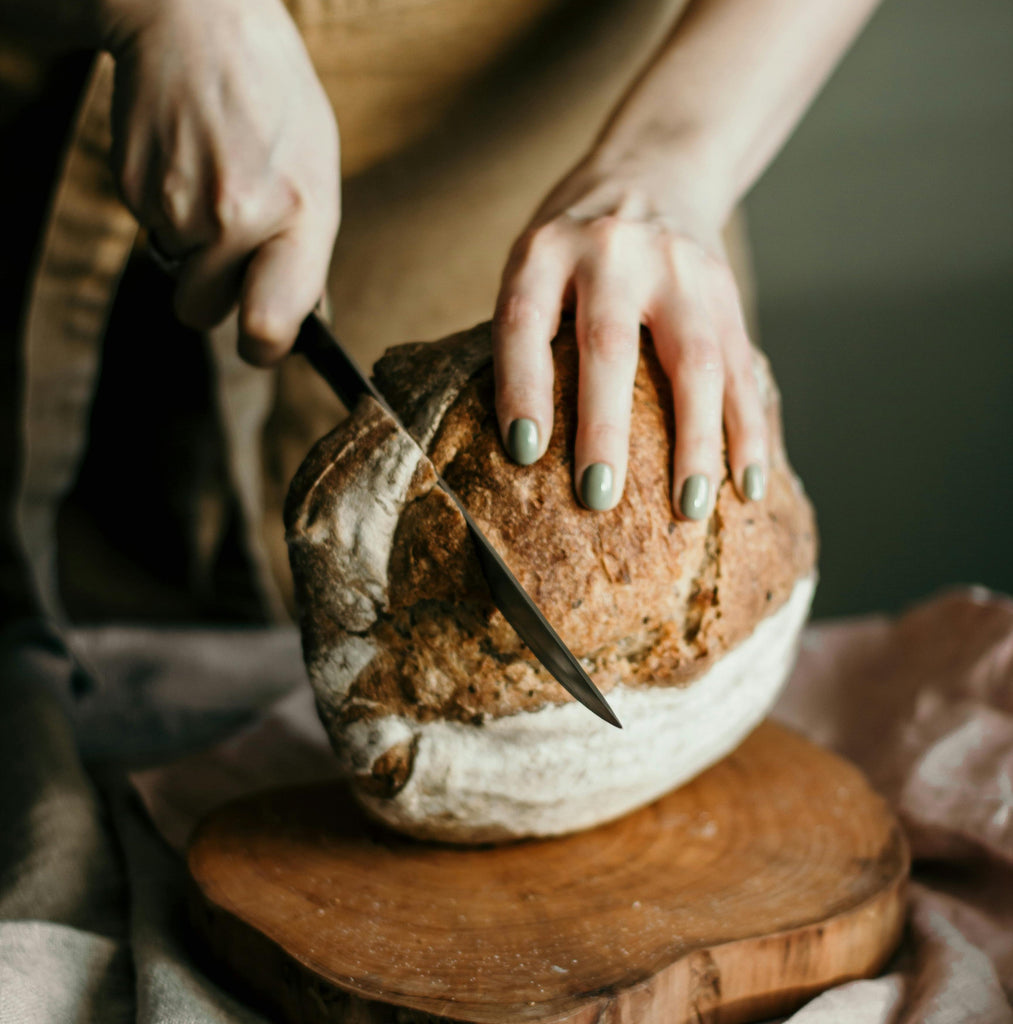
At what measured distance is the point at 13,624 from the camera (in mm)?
1549

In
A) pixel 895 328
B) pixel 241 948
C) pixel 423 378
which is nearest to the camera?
pixel 241 948

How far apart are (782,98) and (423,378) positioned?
1.88 ft

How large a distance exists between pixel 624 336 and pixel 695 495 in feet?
0.52

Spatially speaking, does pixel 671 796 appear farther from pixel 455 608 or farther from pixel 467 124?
pixel 467 124

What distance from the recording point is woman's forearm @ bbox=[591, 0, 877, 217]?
3.60ft

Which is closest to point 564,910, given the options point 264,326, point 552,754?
point 552,754

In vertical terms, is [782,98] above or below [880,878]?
above

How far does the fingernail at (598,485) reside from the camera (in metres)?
0.86

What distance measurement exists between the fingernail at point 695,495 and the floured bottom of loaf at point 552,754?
0.50 feet

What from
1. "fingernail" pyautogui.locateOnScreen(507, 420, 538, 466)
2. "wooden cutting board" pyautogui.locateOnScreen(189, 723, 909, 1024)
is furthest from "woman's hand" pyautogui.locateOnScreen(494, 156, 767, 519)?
"wooden cutting board" pyautogui.locateOnScreen(189, 723, 909, 1024)

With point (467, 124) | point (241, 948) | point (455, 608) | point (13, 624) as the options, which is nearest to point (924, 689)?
point (455, 608)

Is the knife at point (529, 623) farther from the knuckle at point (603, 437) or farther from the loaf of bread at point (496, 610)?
the knuckle at point (603, 437)

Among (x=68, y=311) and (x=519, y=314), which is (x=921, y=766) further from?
(x=68, y=311)

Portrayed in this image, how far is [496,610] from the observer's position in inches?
34.4
